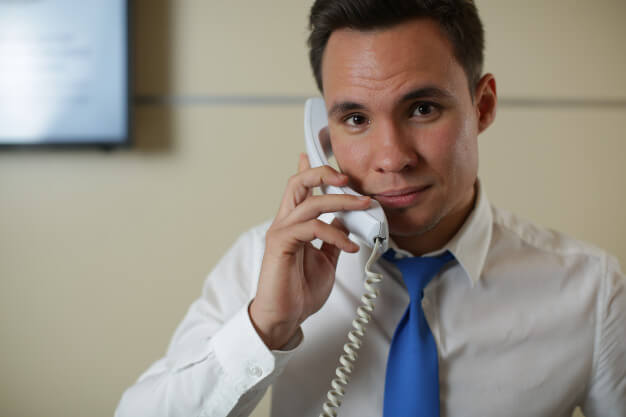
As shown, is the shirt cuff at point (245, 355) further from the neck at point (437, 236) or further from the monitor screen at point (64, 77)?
the monitor screen at point (64, 77)

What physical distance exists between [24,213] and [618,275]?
1405 millimetres

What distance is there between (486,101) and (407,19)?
27cm

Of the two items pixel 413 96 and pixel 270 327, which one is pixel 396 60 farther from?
pixel 270 327

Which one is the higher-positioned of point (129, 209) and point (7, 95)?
point (7, 95)

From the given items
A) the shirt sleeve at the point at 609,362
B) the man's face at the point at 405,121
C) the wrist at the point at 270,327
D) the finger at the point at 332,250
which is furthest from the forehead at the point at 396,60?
the shirt sleeve at the point at 609,362

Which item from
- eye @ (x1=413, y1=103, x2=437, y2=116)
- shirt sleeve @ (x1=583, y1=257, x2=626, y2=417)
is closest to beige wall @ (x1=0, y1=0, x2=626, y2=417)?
eye @ (x1=413, y1=103, x2=437, y2=116)

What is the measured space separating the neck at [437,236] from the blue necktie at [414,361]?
83mm

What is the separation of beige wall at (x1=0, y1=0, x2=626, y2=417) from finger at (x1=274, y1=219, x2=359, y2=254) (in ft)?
1.82

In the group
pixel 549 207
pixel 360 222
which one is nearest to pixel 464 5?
pixel 360 222

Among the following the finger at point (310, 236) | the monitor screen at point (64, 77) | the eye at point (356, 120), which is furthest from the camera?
the monitor screen at point (64, 77)

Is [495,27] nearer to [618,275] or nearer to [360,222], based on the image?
[618,275]

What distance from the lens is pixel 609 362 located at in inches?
34.2

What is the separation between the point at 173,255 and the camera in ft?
4.02

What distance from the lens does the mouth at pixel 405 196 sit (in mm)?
753
